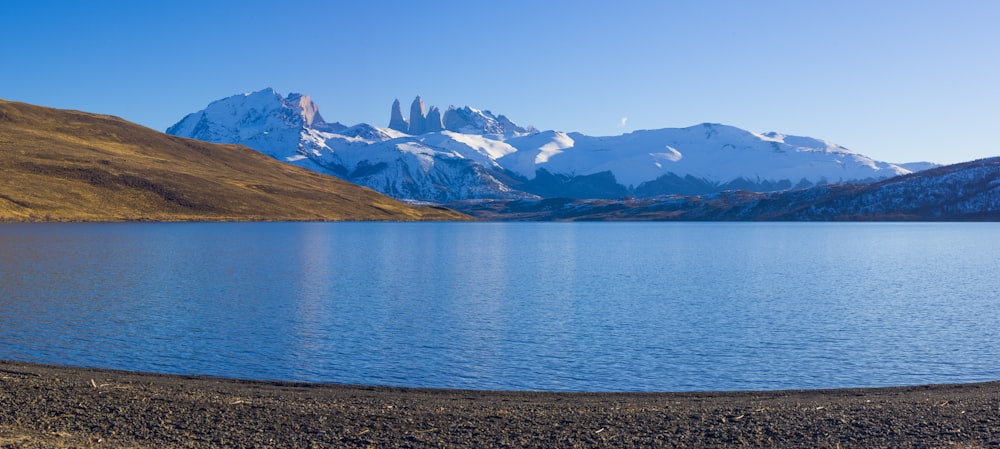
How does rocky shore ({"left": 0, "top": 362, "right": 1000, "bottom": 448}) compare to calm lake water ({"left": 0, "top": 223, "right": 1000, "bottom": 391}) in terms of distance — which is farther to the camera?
calm lake water ({"left": 0, "top": 223, "right": 1000, "bottom": 391})

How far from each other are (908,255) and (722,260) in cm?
3267

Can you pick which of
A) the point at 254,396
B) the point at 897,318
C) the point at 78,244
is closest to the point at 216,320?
the point at 254,396

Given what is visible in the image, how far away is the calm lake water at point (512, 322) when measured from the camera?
1438 inches

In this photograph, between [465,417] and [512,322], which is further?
[512,322]

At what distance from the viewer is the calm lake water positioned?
3653 centimetres

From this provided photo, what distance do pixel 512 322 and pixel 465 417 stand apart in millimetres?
26088

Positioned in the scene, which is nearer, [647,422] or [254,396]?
[647,422]

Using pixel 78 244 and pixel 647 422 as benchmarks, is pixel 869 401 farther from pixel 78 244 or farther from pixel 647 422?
pixel 78 244

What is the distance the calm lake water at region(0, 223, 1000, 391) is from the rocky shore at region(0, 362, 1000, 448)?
4.21m

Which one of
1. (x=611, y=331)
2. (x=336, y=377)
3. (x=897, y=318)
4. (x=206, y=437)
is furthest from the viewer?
(x=897, y=318)

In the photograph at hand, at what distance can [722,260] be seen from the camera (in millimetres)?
113438

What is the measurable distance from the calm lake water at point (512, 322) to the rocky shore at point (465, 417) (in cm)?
421

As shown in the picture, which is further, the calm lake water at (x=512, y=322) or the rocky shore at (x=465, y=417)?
the calm lake water at (x=512, y=322)

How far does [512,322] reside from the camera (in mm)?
51219
